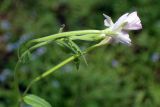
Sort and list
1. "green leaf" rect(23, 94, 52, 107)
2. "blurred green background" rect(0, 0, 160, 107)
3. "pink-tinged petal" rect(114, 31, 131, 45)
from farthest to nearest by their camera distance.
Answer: "blurred green background" rect(0, 0, 160, 107)
"green leaf" rect(23, 94, 52, 107)
"pink-tinged petal" rect(114, 31, 131, 45)

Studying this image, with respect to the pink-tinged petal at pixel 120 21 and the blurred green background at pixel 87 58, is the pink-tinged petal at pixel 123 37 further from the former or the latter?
the blurred green background at pixel 87 58

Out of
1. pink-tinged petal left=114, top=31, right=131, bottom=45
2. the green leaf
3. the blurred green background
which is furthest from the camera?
the blurred green background

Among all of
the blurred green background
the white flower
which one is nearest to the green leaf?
the white flower

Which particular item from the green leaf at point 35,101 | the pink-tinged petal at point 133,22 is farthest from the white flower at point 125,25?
the green leaf at point 35,101

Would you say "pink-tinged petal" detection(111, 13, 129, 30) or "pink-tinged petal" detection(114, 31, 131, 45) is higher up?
"pink-tinged petal" detection(111, 13, 129, 30)

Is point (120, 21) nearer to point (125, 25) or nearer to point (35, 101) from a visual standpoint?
point (125, 25)

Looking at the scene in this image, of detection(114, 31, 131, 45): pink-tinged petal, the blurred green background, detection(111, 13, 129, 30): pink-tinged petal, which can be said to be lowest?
detection(114, 31, 131, 45): pink-tinged petal

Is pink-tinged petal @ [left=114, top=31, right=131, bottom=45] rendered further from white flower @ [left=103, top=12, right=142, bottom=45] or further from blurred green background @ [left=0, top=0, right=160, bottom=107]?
blurred green background @ [left=0, top=0, right=160, bottom=107]

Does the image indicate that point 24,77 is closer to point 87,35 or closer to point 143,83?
point 143,83

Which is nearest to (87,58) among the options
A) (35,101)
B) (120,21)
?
(35,101)
